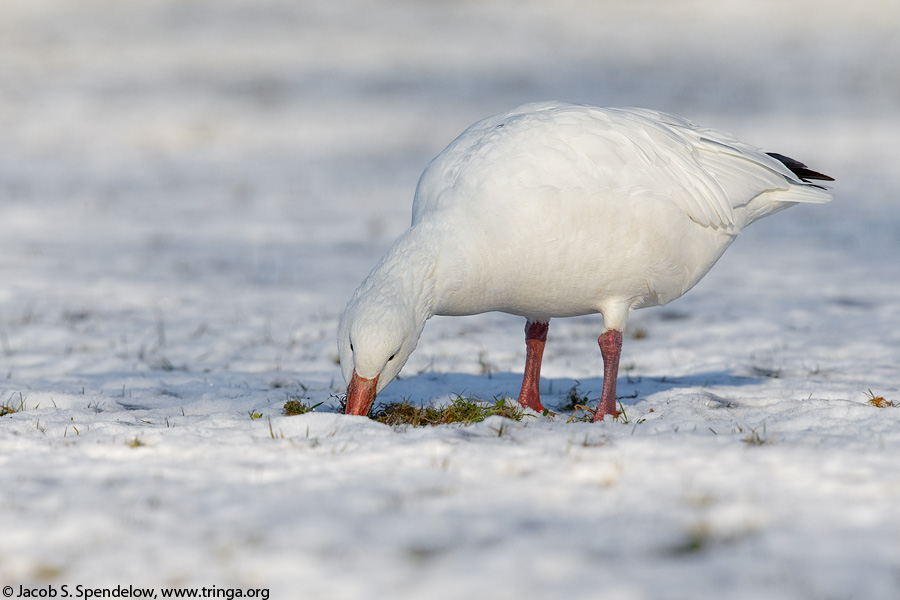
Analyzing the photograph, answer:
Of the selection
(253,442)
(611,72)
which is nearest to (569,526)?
(253,442)

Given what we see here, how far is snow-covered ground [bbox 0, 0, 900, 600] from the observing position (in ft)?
10.5

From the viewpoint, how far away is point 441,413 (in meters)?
5.19

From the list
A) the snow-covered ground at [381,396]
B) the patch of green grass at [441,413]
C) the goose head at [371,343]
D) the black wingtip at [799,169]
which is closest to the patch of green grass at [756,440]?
the snow-covered ground at [381,396]

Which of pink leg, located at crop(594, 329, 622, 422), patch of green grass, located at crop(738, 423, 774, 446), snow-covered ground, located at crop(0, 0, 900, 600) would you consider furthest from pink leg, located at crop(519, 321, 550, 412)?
patch of green grass, located at crop(738, 423, 774, 446)

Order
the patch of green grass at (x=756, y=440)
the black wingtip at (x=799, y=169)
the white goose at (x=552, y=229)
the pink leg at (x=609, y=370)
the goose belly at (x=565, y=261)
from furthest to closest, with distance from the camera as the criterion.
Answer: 1. the black wingtip at (x=799, y=169)
2. the pink leg at (x=609, y=370)
3. the goose belly at (x=565, y=261)
4. the white goose at (x=552, y=229)
5. the patch of green grass at (x=756, y=440)

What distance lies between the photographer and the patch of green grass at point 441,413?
5.08m

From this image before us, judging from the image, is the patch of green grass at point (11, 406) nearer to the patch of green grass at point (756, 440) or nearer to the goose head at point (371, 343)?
the goose head at point (371, 343)

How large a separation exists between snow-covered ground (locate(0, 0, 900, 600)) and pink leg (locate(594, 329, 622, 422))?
10.7 inches

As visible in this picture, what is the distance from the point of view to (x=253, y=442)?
4.45 meters

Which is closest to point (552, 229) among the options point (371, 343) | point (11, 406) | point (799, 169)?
point (371, 343)

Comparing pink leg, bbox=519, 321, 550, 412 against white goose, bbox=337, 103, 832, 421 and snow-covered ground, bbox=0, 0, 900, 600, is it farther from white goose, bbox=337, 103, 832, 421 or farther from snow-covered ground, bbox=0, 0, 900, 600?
snow-covered ground, bbox=0, 0, 900, 600

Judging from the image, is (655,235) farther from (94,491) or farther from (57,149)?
(57,149)

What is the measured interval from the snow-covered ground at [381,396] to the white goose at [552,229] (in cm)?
57

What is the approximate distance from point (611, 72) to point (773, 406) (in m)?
21.7
